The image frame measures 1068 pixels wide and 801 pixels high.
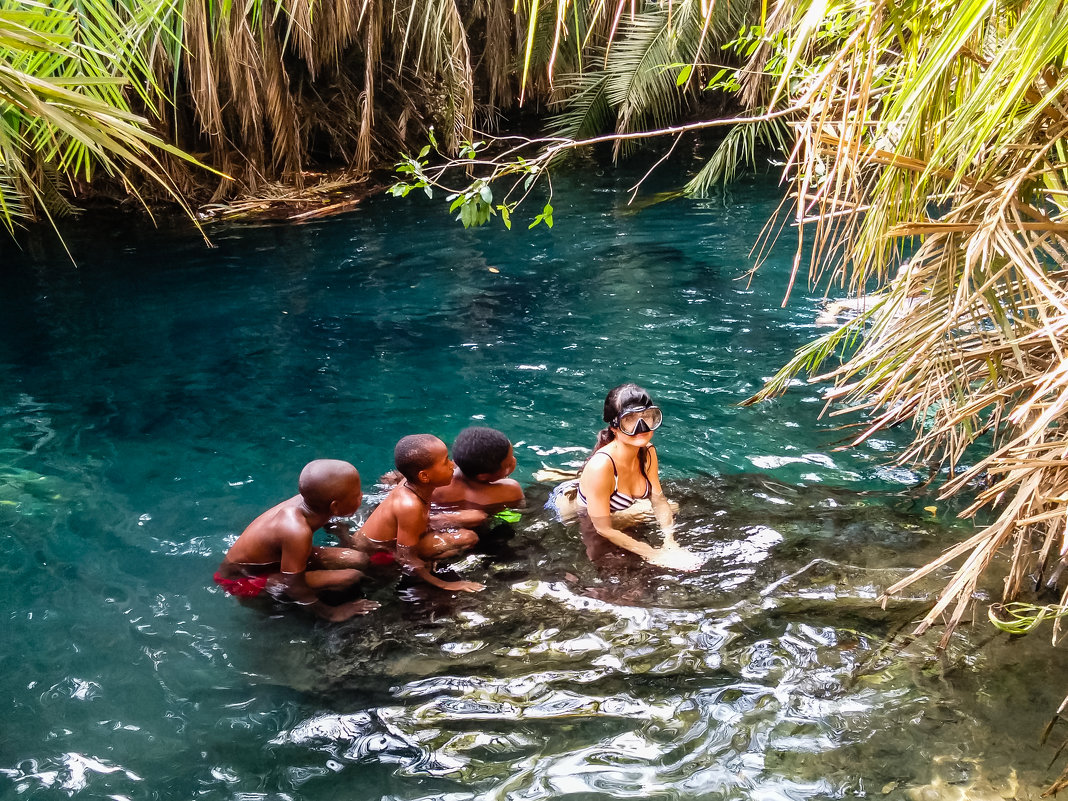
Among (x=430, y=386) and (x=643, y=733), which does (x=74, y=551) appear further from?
(x=643, y=733)

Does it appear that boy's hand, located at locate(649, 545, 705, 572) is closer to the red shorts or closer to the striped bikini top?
the striped bikini top

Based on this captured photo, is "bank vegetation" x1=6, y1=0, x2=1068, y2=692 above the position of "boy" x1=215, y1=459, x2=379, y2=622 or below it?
above

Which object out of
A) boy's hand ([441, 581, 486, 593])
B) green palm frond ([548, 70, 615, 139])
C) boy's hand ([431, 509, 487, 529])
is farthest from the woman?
green palm frond ([548, 70, 615, 139])

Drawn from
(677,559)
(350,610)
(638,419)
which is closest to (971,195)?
(638,419)

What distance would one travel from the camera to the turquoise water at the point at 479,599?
134 inches

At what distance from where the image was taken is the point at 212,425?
6848mm

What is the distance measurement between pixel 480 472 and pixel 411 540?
688 millimetres

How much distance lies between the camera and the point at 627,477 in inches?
193

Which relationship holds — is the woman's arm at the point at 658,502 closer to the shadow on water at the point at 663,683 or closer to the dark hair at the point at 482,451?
the shadow on water at the point at 663,683

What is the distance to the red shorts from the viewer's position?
14.6ft

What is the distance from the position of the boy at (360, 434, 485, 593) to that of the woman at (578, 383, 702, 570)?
0.80 m

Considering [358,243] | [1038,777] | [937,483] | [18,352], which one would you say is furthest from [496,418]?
[358,243]

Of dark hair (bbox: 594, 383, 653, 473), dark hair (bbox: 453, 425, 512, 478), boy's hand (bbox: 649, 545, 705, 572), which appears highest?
dark hair (bbox: 594, 383, 653, 473)

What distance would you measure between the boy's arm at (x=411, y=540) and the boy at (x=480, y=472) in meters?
0.41
